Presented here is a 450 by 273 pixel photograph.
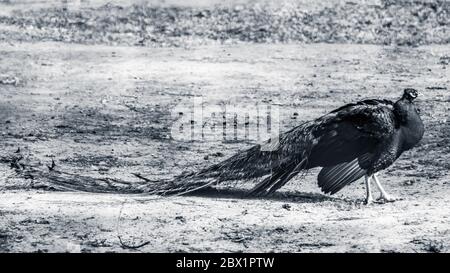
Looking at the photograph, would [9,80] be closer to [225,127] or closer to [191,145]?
[225,127]

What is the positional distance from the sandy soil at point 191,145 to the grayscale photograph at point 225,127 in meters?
0.03

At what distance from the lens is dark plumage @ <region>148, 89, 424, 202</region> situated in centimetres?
678

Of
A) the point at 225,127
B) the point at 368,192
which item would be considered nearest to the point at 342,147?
the point at 368,192

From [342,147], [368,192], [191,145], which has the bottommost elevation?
[191,145]

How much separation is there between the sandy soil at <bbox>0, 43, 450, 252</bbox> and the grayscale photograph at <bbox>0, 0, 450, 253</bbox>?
3cm

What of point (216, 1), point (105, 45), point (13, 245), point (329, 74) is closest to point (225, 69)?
point (329, 74)

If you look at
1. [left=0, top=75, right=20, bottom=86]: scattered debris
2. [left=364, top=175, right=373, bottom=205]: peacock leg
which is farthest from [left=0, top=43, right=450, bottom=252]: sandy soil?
[left=364, top=175, right=373, bottom=205]: peacock leg

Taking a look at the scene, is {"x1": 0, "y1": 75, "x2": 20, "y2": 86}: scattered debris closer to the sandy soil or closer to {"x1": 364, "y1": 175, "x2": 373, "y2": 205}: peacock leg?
the sandy soil

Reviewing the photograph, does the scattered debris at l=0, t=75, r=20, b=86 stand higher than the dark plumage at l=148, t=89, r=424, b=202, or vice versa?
the dark plumage at l=148, t=89, r=424, b=202

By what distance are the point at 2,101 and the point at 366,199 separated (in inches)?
234

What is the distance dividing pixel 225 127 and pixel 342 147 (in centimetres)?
345

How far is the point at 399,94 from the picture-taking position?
37.8ft

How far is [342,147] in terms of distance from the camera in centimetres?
681
